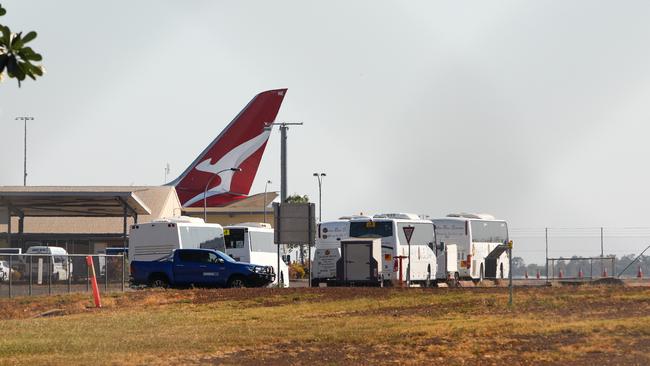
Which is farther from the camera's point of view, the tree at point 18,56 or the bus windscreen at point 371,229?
the bus windscreen at point 371,229

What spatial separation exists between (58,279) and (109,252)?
82.9 ft

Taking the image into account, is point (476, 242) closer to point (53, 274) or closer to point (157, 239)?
point (157, 239)

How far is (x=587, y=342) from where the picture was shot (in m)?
17.6

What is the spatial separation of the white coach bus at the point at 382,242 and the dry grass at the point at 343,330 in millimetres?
12761

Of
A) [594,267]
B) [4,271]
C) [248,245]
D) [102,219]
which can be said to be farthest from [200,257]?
[102,219]

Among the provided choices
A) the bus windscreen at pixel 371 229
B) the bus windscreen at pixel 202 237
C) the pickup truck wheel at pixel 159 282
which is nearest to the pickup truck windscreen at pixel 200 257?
the pickup truck wheel at pixel 159 282

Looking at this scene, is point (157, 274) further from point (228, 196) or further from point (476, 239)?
point (228, 196)

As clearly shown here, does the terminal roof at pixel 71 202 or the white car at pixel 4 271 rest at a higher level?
the terminal roof at pixel 71 202

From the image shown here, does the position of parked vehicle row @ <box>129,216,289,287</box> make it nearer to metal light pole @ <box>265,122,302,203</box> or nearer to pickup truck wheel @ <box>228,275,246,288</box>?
pickup truck wheel @ <box>228,275,246,288</box>

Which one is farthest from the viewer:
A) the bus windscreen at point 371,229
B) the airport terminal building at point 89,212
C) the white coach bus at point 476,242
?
the airport terminal building at point 89,212

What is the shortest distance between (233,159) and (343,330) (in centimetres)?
7598

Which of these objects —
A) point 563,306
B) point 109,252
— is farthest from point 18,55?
point 109,252

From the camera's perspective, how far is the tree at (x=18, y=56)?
737 centimetres

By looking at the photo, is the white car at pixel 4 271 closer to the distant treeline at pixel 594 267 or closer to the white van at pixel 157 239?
the white van at pixel 157 239
